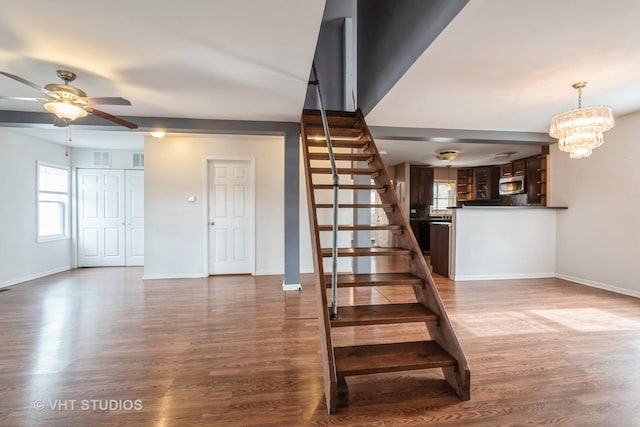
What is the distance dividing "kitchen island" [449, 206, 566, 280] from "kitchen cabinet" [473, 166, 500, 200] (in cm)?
294

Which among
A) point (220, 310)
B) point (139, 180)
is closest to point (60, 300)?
point (220, 310)

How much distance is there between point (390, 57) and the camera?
10.1 ft

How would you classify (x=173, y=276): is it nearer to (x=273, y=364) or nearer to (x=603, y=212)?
(x=273, y=364)

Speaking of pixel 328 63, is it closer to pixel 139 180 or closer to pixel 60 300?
pixel 139 180

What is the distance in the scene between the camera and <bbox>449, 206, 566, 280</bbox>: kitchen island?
4.83 meters

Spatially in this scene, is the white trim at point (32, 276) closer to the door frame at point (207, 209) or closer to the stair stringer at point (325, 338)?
the door frame at point (207, 209)

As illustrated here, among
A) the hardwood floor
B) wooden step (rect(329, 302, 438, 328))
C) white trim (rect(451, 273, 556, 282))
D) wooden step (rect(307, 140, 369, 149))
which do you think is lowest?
the hardwood floor

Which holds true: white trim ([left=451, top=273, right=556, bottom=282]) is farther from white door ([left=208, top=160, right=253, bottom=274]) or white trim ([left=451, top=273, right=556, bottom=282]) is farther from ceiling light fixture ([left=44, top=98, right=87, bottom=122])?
ceiling light fixture ([left=44, top=98, right=87, bottom=122])

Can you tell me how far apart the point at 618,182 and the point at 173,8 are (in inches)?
223

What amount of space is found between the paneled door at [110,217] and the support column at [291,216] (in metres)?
3.67

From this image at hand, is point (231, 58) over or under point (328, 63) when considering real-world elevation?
under

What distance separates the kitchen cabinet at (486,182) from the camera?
7816 millimetres

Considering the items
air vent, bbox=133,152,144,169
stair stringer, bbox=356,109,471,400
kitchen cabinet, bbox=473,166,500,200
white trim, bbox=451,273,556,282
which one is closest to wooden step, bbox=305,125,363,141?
stair stringer, bbox=356,109,471,400

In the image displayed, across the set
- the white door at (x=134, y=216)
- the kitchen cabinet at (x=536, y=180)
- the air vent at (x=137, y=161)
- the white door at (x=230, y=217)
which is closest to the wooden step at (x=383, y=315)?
the white door at (x=230, y=217)
